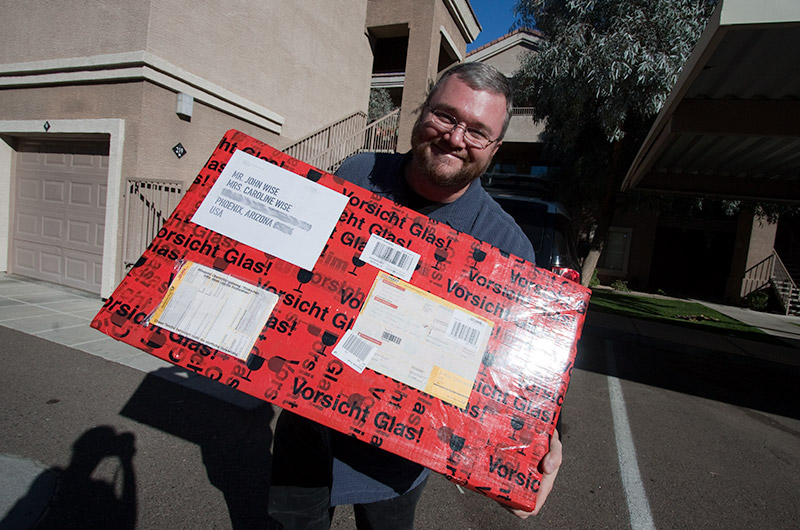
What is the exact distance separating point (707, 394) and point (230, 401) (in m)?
5.34

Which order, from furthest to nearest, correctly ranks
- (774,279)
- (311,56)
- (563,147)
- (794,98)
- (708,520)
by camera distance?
(774,279)
(563,147)
(311,56)
(794,98)
(708,520)

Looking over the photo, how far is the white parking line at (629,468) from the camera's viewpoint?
2.65m

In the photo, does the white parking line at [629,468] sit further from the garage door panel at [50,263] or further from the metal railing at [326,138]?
the garage door panel at [50,263]

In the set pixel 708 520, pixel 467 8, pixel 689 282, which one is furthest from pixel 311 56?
pixel 689 282

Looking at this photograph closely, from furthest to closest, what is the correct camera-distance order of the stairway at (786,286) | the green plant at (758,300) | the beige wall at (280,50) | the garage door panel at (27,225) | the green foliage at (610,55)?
the green plant at (758,300) → the stairway at (786,286) → the green foliage at (610,55) → the garage door panel at (27,225) → the beige wall at (280,50)

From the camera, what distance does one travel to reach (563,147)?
34.5ft

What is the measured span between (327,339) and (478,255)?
0.49 m

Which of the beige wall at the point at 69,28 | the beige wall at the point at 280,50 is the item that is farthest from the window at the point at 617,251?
the beige wall at the point at 69,28

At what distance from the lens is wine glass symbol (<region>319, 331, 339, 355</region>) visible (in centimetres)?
113

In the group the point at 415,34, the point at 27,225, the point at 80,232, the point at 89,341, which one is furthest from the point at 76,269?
the point at 415,34

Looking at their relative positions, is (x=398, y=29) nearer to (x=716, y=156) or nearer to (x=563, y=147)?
(x=563, y=147)

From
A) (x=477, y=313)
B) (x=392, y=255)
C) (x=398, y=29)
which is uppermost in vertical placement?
(x=398, y=29)

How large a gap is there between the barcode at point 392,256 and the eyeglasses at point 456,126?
1.37ft

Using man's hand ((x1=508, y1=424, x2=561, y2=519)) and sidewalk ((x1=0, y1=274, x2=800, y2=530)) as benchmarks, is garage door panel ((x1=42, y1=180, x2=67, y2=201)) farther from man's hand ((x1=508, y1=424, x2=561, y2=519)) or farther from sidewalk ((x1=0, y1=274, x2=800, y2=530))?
man's hand ((x1=508, y1=424, x2=561, y2=519))
